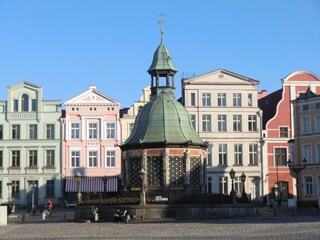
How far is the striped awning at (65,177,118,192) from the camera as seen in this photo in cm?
6131

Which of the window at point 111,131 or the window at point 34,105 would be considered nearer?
the window at point 111,131

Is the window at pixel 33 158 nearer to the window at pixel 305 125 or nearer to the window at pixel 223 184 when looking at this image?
the window at pixel 223 184

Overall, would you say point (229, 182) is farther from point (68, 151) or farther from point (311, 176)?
point (68, 151)

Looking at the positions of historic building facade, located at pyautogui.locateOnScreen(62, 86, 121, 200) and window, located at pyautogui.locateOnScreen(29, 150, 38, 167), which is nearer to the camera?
historic building facade, located at pyautogui.locateOnScreen(62, 86, 121, 200)

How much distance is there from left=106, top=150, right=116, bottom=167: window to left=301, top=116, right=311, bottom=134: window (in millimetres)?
18083

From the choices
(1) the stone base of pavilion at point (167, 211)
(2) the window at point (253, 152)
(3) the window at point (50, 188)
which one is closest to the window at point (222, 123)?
(2) the window at point (253, 152)

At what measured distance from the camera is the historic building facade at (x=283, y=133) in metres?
63.7

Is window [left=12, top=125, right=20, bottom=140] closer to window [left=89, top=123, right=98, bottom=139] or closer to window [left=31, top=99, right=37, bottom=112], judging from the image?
window [left=31, top=99, right=37, bottom=112]

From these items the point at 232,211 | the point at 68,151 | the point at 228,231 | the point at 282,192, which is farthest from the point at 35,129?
the point at 228,231

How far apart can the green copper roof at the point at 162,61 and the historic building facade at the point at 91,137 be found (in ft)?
64.7

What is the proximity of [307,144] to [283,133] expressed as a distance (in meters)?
5.94

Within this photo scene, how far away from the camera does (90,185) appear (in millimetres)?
61531

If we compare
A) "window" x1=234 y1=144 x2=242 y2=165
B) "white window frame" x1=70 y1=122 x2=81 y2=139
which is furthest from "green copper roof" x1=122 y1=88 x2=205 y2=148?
"window" x1=234 y1=144 x2=242 y2=165

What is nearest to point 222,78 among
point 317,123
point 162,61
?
point 317,123
